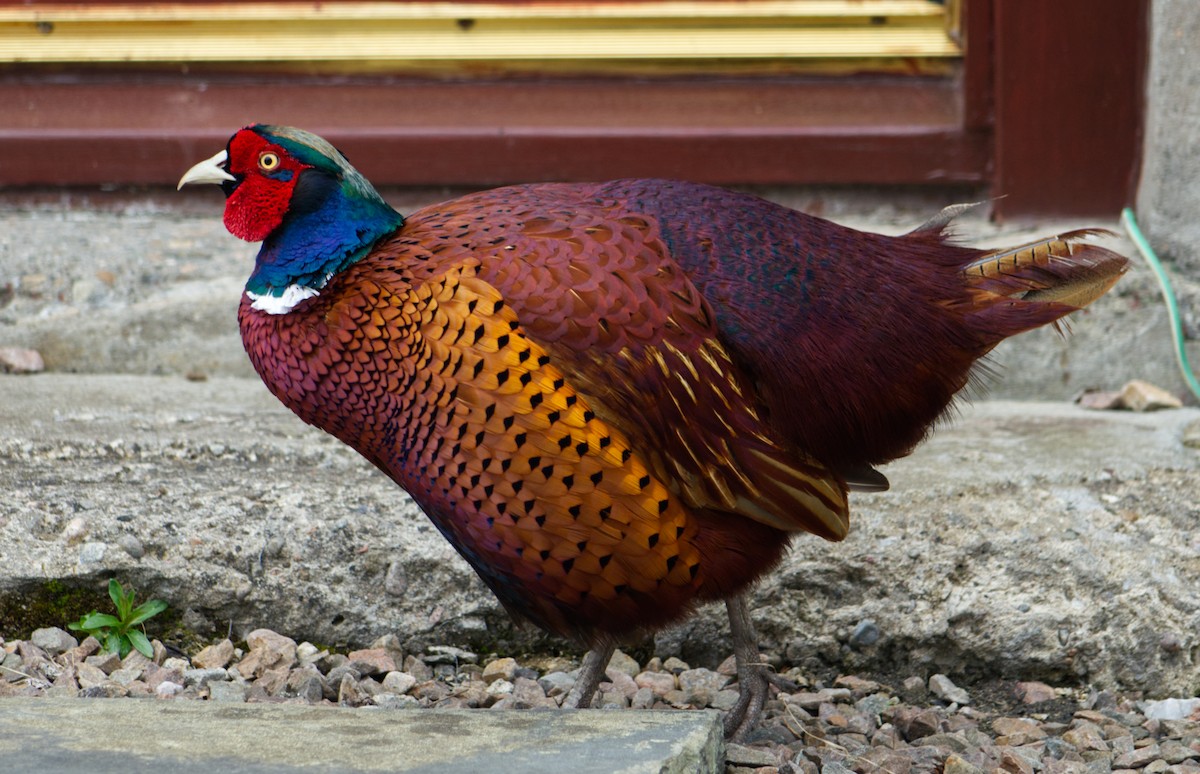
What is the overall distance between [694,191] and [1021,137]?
208 cm

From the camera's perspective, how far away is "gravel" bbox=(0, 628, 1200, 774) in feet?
8.41

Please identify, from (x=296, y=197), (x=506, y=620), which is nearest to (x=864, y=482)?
(x=506, y=620)

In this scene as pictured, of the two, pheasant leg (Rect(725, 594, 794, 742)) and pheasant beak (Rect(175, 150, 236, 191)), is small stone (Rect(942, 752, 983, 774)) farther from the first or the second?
pheasant beak (Rect(175, 150, 236, 191))

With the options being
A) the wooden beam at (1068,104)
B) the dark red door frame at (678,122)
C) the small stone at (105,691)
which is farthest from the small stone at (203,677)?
the wooden beam at (1068,104)

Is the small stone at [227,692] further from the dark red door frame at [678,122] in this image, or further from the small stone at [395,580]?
the dark red door frame at [678,122]

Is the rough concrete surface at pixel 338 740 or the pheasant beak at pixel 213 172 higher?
the pheasant beak at pixel 213 172

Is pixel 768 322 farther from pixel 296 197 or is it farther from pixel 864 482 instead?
pixel 296 197

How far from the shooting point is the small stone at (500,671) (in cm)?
288

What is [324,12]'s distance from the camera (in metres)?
4.29

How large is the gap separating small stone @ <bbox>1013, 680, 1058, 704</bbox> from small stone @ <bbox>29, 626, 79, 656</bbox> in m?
1.98

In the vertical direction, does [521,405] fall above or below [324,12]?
below

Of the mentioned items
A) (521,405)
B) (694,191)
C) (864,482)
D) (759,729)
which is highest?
(694,191)

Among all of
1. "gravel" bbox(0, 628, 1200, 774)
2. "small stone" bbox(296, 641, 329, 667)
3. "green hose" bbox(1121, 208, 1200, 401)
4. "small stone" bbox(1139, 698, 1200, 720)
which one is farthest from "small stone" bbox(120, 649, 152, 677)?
"green hose" bbox(1121, 208, 1200, 401)

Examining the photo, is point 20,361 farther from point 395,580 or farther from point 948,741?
point 948,741
